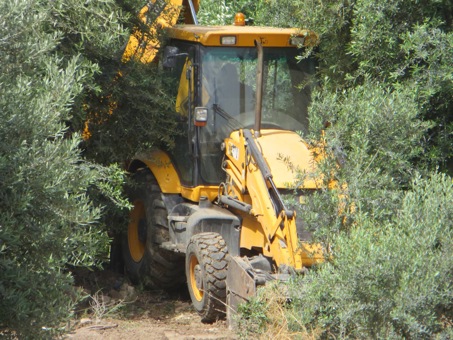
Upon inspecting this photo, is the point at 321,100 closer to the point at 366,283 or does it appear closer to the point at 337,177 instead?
the point at 337,177

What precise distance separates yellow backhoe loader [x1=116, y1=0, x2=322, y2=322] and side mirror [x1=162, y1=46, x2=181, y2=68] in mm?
11

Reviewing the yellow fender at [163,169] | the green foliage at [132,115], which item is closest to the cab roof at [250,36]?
the green foliage at [132,115]

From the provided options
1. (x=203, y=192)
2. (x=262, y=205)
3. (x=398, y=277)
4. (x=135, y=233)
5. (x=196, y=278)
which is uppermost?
(x=203, y=192)

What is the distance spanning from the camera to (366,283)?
602 centimetres

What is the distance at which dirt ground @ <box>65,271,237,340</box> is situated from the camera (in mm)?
8484

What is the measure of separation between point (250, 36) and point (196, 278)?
2.60m

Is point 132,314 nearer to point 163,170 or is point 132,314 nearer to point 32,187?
point 163,170

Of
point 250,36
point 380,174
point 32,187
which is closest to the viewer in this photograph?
point 32,187

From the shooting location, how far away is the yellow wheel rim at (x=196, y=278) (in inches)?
349

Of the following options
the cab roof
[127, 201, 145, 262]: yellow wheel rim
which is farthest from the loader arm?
[127, 201, 145, 262]: yellow wheel rim

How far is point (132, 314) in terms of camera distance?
31.6ft

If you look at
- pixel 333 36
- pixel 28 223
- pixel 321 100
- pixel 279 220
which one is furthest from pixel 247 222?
pixel 28 223

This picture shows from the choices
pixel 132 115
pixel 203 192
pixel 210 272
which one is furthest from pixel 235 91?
pixel 210 272

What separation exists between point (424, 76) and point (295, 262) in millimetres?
2273
